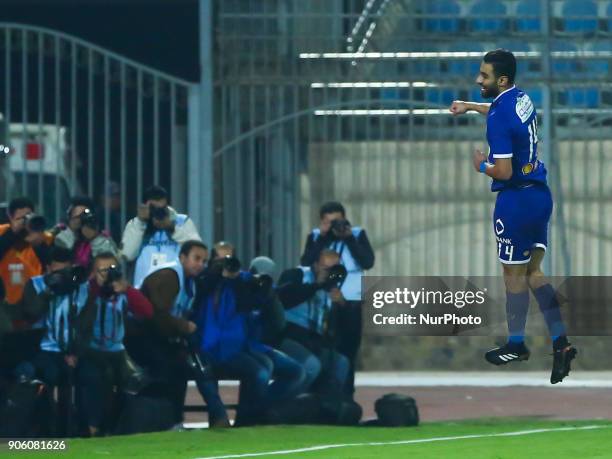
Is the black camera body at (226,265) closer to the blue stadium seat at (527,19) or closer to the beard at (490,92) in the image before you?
the blue stadium seat at (527,19)

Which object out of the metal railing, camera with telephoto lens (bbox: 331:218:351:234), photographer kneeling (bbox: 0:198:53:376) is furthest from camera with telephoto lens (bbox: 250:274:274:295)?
the metal railing

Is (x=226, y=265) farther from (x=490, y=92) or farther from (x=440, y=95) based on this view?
(x=490, y=92)

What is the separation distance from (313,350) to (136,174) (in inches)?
132

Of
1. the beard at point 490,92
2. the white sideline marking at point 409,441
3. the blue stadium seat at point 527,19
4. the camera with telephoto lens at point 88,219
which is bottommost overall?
the white sideline marking at point 409,441

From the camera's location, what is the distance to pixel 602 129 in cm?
1709

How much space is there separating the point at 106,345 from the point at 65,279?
22.8 inches

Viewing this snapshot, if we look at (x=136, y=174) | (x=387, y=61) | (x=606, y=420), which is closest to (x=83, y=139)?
(x=136, y=174)

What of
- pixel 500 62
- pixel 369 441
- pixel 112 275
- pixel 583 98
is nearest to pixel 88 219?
pixel 112 275

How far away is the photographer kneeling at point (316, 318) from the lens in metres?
14.3

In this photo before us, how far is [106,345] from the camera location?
13.4 m

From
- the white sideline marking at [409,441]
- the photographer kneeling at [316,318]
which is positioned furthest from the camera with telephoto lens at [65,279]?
the white sideline marking at [409,441]

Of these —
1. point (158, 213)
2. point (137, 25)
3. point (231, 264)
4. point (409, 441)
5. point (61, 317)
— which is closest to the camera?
point (409, 441)

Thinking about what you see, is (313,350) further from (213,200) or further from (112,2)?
(112,2)

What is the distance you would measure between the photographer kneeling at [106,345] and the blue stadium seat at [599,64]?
5580 millimetres
